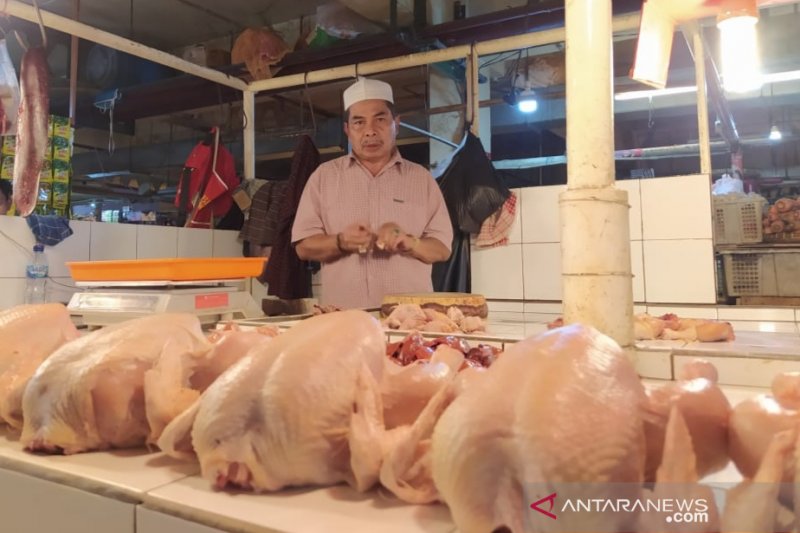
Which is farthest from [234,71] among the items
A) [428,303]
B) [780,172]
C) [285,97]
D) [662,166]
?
[780,172]

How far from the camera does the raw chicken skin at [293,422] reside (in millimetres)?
652

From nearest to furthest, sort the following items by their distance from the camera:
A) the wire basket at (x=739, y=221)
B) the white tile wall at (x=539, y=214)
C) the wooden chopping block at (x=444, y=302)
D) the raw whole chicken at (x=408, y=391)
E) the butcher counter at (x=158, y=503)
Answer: the butcher counter at (x=158, y=503)
the raw whole chicken at (x=408, y=391)
the wooden chopping block at (x=444, y=302)
the wire basket at (x=739, y=221)
the white tile wall at (x=539, y=214)

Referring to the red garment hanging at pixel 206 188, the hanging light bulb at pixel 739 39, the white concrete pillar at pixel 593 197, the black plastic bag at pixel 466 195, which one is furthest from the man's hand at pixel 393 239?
the red garment hanging at pixel 206 188

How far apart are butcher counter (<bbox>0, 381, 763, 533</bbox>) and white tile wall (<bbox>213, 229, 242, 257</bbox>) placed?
168 inches

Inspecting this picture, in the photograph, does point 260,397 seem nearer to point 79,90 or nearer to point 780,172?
point 79,90

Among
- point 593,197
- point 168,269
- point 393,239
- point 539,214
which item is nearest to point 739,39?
point 593,197

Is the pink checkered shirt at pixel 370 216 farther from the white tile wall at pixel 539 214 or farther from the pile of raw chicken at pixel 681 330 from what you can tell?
the pile of raw chicken at pixel 681 330

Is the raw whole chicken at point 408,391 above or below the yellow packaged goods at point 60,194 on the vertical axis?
below

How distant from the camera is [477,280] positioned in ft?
14.3

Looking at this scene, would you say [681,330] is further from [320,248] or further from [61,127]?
[61,127]

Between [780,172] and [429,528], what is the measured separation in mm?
11511

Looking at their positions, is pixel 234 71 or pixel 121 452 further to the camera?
pixel 234 71

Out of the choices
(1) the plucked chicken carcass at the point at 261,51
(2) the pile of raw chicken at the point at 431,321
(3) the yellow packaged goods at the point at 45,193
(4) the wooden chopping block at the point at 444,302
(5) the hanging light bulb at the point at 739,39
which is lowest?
(2) the pile of raw chicken at the point at 431,321

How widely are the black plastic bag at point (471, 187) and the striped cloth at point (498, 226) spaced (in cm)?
4
